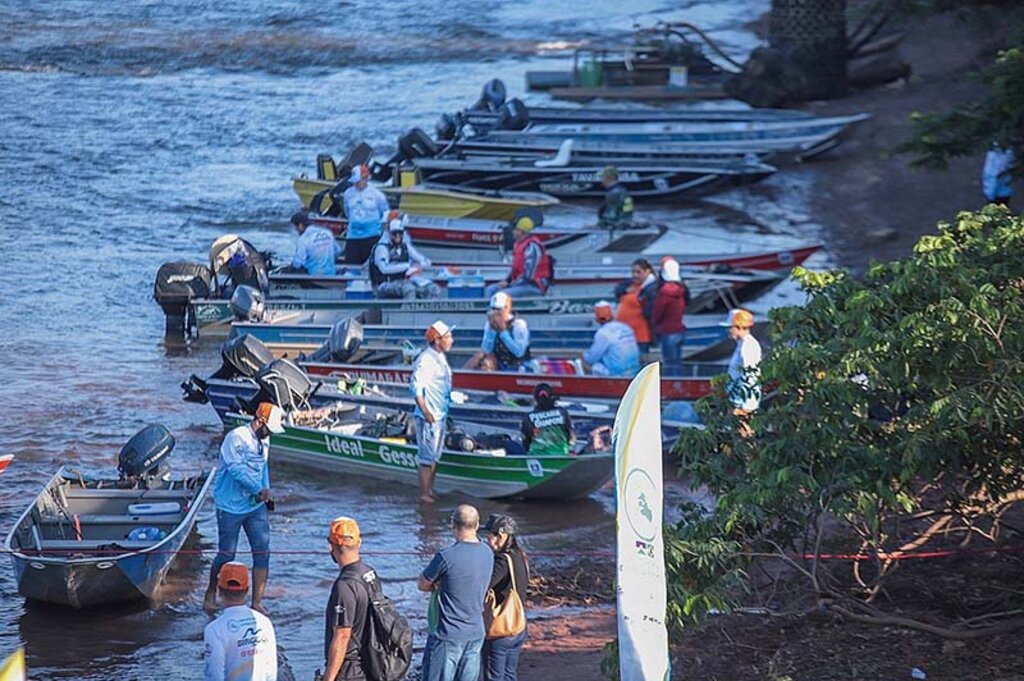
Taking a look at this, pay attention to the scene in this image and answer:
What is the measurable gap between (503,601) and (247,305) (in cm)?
1099

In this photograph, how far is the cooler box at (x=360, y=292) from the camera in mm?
21031

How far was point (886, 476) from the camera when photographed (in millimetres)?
9875

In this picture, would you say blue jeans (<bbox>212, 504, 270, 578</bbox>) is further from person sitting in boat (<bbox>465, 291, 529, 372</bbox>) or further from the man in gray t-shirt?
person sitting in boat (<bbox>465, 291, 529, 372</bbox>)

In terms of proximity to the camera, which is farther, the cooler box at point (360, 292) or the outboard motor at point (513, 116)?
the outboard motor at point (513, 116)

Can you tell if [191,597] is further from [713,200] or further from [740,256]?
[713,200]

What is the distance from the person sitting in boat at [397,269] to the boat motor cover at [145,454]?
6.77 meters

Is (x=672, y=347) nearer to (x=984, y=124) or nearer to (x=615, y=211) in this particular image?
(x=984, y=124)

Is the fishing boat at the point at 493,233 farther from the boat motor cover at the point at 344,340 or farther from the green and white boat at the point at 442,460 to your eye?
the green and white boat at the point at 442,460

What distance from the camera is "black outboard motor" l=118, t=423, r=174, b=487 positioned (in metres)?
14.1

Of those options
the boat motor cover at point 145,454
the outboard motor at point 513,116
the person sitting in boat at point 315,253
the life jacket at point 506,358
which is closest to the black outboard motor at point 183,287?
the person sitting in boat at point 315,253

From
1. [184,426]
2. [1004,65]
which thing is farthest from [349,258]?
[1004,65]

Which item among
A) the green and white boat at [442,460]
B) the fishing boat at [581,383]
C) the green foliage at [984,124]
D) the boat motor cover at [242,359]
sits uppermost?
the green foliage at [984,124]

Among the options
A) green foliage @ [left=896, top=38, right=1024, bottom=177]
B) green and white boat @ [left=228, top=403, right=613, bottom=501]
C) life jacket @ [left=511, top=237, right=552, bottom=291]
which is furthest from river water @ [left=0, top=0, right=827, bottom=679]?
green foliage @ [left=896, top=38, right=1024, bottom=177]

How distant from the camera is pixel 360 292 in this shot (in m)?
21.1
